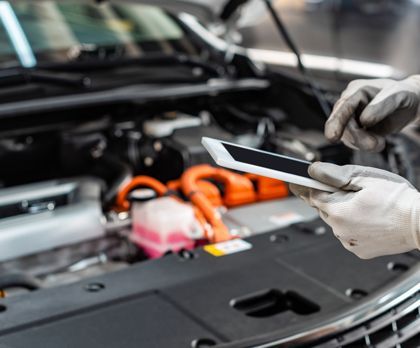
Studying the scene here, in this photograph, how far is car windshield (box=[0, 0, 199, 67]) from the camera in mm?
2176

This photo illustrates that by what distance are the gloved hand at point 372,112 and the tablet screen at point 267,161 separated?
0.75 ft

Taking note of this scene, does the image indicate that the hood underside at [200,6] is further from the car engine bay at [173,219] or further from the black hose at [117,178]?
the black hose at [117,178]

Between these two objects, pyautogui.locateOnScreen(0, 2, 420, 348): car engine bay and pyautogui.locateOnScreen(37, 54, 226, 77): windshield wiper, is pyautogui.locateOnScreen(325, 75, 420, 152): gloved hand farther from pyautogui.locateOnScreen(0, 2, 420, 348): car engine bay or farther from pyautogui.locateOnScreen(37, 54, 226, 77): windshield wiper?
pyautogui.locateOnScreen(37, 54, 226, 77): windshield wiper

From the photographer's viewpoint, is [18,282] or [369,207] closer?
[369,207]

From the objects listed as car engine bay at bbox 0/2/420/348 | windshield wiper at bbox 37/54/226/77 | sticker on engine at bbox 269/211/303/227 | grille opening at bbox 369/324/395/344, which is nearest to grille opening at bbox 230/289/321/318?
car engine bay at bbox 0/2/420/348

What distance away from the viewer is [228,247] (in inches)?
64.3

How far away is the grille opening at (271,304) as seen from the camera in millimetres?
1410

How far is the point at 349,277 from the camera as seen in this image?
1498 mm

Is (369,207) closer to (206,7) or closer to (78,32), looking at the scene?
(206,7)

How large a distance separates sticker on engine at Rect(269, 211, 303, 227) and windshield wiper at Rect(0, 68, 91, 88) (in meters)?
0.68

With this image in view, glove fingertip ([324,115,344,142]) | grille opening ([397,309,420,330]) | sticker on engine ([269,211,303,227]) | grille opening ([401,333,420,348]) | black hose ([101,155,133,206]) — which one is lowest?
grille opening ([401,333,420,348])

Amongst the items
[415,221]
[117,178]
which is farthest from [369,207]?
[117,178]

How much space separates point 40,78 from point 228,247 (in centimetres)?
82

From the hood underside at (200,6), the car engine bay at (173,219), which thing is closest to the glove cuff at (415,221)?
the car engine bay at (173,219)
